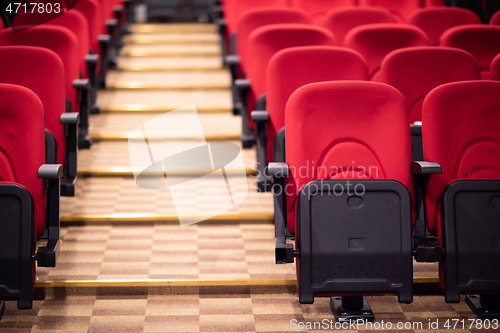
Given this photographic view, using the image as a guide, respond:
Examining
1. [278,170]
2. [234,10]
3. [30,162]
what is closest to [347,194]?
[278,170]

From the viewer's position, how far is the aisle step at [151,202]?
70 cm

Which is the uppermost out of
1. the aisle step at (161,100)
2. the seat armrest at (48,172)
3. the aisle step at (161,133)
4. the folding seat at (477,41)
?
the folding seat at (477,41)

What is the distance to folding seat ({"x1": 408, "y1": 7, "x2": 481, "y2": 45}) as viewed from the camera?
99 cm

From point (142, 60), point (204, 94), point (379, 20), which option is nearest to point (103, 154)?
point (204, 94)

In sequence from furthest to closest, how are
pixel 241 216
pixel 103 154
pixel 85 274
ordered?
pixel 103 154, pixel 241 216, pixel 85 274

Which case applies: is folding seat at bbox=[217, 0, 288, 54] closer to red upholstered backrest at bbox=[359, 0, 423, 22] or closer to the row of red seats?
red upholstered backrest at bbox=[359, 0, 423, 22]

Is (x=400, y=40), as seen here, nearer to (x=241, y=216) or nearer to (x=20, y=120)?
(x=241, y=216)

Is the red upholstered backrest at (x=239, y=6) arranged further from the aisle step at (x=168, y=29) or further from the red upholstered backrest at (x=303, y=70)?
the red upholstered backrest at (x=303, y=70)

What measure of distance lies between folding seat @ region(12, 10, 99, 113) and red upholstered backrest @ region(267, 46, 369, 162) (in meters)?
0.38

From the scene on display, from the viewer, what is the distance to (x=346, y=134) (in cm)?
52

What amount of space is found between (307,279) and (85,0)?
81cm

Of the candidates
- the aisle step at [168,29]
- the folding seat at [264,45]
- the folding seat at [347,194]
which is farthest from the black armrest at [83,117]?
the aisle step at [168,29]

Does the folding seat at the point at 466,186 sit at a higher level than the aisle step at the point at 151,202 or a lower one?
higher

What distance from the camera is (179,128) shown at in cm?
92
